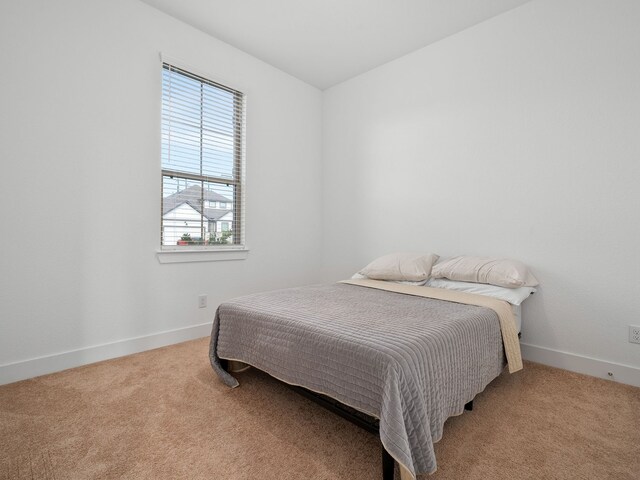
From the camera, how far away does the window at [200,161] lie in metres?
2.64

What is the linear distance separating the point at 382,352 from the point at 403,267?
1504 mm

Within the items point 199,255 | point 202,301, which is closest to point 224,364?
point 202,301

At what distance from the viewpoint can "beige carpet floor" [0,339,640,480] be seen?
1246mm

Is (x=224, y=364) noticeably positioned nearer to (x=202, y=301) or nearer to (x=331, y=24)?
(x=202, y=301)

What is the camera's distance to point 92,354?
2227 mm

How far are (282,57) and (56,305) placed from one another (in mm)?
2838

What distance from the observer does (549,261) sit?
2295 mm

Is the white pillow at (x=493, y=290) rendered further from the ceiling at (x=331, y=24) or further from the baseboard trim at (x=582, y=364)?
the ceiling at (x=331, y=24)

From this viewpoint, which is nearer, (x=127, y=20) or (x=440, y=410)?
(x=440, y=410)

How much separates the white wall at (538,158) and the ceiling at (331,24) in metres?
0.18

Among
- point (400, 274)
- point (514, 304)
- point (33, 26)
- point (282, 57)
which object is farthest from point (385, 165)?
point (33, 26)

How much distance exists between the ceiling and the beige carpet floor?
2698 millimetres

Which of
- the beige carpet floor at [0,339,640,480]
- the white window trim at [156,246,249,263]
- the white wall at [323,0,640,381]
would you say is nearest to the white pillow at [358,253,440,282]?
the white wall at [323,0,640,381]

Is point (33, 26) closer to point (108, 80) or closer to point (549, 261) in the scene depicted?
point (108, 80)
